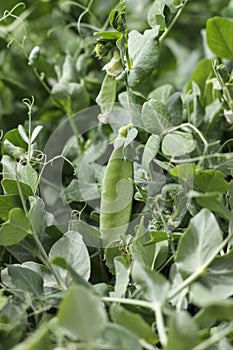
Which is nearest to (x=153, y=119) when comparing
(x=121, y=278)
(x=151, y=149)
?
(x=151, y=149)

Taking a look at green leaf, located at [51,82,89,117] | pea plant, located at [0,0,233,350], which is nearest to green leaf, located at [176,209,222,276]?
pea plant, located at [0,0,233,350]

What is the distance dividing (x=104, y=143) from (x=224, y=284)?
201 mm

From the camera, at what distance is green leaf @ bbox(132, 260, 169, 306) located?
26 centimetres

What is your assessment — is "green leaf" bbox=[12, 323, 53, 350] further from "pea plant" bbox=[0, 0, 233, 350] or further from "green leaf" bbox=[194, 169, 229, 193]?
"green leaf" bbox=[194, 169, 229, 193]

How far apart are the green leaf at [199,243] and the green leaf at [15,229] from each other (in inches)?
3.3

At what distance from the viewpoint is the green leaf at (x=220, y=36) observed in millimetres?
420

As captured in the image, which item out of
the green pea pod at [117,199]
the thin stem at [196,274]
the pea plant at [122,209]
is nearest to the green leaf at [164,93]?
the pea plant at [122,209]

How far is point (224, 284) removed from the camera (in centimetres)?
28

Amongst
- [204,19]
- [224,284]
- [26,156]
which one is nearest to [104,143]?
[26,156]

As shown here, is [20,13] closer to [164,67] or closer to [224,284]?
[164,67]

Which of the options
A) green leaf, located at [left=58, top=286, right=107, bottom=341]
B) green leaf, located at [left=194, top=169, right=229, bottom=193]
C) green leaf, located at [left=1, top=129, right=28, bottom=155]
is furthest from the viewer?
green leaf, located at [left=1, top=129, right=28, bottom=155]

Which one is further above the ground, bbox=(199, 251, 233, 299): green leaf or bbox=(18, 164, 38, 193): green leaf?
bbox=(18, 164, 38, 193): green leaf

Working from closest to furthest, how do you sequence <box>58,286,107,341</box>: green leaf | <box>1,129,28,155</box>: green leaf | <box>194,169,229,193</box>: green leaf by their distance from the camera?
<box>58,286,107,341</box>: green leaf → <box>194,169,229,193</box>: green leaf → <box>1,129,28,155</box>: green leaf

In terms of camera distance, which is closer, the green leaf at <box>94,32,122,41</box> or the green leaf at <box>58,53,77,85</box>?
the green leaf at <box>94,32,122,41</box>
